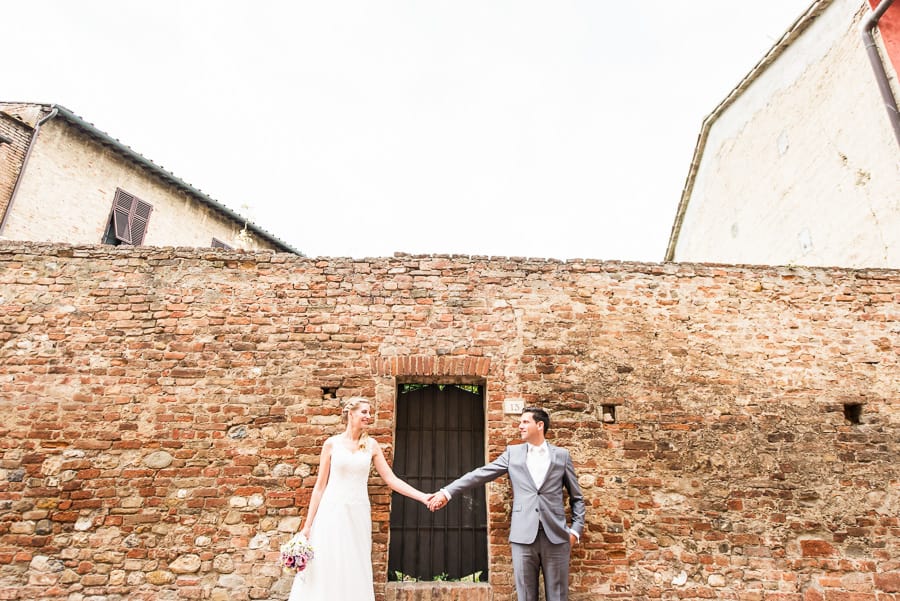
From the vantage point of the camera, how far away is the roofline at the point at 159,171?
989 centimetres

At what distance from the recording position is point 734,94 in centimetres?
1038

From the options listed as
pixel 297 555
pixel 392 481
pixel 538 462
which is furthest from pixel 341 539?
pixel 538 462

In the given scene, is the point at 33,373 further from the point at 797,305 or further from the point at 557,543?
the point at 797,305

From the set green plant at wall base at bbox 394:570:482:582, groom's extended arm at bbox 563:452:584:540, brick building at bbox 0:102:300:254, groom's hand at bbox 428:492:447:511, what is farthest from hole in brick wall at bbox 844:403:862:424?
brick building at bbox 0:102:300:254

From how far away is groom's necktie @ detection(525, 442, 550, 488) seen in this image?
4.16 metres

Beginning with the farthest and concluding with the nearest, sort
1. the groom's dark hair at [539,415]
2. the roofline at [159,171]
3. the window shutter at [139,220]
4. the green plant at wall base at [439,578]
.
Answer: the window shutter at [139,220] → the roofline at [159,171] → the green plant at wall base at [439,578] → the groom's dark hair at [539,415]

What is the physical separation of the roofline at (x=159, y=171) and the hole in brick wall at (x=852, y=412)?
364 inches

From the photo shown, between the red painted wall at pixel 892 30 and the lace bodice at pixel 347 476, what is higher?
the red painted wall at pixel 892 30

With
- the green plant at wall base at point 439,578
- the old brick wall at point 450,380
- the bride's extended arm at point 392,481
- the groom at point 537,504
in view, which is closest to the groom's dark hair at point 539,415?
the groom at point 537,504

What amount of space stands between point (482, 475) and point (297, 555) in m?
1.67

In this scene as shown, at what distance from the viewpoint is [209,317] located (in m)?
5.14

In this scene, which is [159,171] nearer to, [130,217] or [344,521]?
[130,217]

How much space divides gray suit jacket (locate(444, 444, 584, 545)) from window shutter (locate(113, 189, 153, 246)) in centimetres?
1082

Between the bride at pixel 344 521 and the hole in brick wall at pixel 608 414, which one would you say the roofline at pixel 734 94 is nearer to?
the hole in brick wall at pixel 608 414
